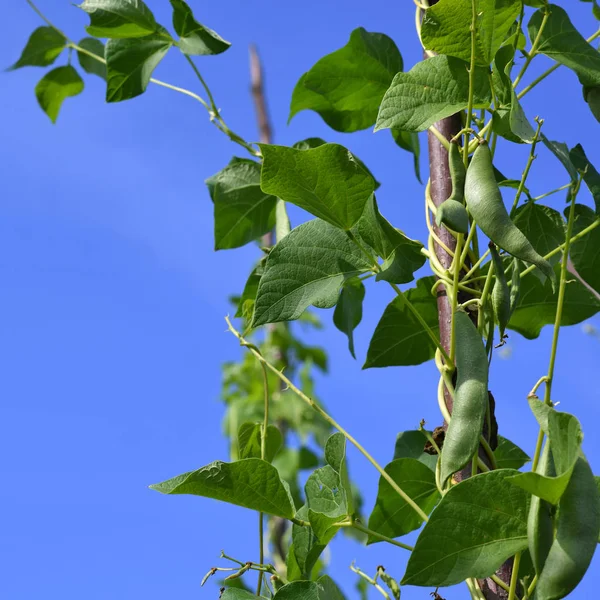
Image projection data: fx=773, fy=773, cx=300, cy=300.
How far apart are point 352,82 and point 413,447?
0.50 meters

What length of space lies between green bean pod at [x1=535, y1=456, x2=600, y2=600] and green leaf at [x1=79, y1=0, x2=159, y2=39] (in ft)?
3.02

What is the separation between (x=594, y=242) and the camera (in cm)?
91

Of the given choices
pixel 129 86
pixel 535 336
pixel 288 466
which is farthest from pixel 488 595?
pixel 288 466

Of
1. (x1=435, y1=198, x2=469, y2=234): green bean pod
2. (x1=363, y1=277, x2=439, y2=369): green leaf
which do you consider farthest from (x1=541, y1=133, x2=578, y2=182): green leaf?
(x1=363, y1=277, x2=439, y2=369): green leaf

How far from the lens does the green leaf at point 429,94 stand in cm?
72

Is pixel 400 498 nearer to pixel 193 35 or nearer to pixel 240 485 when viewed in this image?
pixel 240 485

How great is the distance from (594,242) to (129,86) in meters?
0.72

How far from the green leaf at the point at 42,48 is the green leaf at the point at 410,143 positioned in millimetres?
762

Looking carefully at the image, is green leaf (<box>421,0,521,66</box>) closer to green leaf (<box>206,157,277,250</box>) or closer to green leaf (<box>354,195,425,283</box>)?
green leaf (<box>354,195,425,283</box>)

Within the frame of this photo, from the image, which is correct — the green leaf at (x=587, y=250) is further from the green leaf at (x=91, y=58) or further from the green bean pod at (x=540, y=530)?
the green leaf at (x=91, y=58)

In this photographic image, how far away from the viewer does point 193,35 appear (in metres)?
1.15

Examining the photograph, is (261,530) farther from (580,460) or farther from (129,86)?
(129,86)

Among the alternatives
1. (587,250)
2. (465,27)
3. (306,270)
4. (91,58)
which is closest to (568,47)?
(465,27)

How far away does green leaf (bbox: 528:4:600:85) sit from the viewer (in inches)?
30.8
